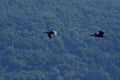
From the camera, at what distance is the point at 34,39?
145 m

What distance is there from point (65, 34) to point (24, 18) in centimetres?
1989

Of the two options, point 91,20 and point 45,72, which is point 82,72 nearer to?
point 45,72

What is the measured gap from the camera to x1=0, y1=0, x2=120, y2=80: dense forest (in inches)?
4857

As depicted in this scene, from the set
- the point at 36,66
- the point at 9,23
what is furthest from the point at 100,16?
the point at 36,66

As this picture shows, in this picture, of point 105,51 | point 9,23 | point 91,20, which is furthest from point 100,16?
point 105,51

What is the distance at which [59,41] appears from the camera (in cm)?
14562

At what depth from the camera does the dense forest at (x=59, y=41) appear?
123375mm

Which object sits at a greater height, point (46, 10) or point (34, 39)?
point (46, 10)

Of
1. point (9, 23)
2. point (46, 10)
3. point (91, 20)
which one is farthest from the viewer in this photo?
point (46, 10)

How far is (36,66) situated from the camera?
127 m

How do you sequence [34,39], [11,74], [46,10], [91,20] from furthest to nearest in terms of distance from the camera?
[46,10]
[91,20]
[34,39]
[11,74]

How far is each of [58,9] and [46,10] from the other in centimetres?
528

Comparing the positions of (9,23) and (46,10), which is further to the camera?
(46,10)

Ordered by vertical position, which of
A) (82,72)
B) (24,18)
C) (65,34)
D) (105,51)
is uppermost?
(24,18)
